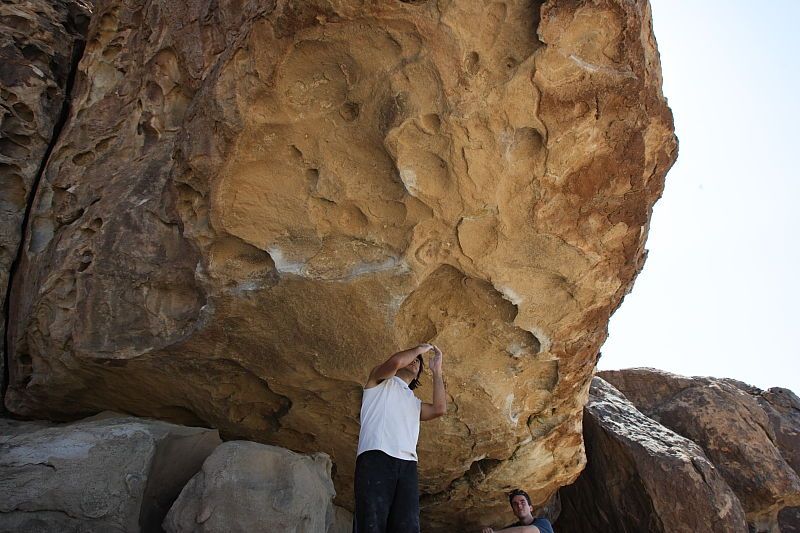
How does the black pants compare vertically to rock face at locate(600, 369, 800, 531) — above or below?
below

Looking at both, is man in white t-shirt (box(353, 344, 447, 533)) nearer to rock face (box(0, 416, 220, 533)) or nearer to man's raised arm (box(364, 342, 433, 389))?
man's raised arm (box(364, 342, 433, 389))

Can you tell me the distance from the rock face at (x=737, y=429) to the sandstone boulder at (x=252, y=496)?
5.22 meters

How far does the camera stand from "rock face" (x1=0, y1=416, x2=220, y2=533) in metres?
3.54

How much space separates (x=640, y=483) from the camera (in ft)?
21.6

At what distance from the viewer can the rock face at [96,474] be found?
3541 mm

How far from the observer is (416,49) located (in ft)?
12.0

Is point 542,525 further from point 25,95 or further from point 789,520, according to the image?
point 25,95

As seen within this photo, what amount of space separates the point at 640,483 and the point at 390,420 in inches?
159

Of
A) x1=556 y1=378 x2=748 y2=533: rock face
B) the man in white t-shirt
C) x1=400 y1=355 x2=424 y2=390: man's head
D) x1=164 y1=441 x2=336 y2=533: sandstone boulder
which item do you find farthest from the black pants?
x1=556 y1=378 x2=748 y2=533: rock face

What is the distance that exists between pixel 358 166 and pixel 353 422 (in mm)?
2081

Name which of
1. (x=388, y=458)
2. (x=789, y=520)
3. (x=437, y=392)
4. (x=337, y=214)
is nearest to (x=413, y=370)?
(x=437, y=392)

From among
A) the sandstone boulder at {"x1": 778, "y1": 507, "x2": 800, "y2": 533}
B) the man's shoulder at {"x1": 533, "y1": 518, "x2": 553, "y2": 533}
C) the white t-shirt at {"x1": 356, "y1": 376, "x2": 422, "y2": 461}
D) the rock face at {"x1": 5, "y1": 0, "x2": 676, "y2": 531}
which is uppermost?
the rock face at {"x1": 5, "y1": 0, "x2": 676, "y2": 531}

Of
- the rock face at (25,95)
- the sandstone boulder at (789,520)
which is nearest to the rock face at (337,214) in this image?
the rock face at (25,95)

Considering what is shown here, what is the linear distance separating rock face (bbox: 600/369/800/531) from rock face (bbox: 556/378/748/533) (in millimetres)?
627
